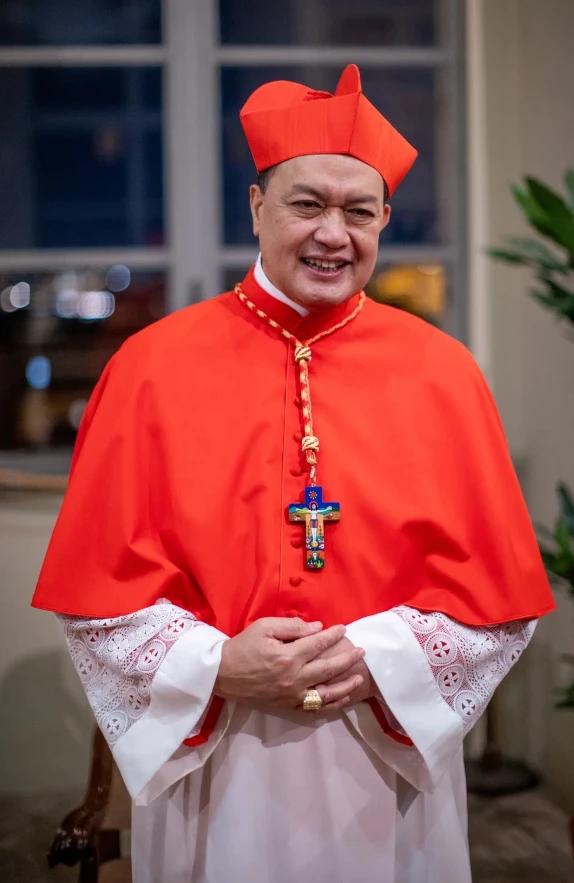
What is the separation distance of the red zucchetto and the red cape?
0.94ft

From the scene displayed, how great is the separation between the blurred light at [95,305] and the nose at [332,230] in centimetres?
220

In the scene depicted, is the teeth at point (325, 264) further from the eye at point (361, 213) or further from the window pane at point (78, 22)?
the window pane at point (78, 22)

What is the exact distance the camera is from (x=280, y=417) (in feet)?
5.95

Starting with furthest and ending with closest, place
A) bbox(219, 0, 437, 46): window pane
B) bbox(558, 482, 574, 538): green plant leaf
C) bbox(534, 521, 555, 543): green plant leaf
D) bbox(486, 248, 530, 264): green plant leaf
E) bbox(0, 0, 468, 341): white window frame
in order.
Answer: bbox(219, 0, 437, 46): window pane, bbox(0, 0, 468, 341): white window frame, bbox(534, 521, 555, 543): green plant leaf, bbox(558, 482, 574, 538): green plant leaf, bbox(486, 248, 530, 264): green plant leaf

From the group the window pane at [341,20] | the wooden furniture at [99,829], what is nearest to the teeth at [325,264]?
the wooden furniture at [99,829]

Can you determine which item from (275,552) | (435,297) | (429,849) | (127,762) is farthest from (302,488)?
(435,297)

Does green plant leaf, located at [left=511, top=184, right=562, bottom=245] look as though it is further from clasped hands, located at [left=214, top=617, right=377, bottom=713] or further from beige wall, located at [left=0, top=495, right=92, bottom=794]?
beige wall, located at [left=0, top=495, right=92, bottom=794]

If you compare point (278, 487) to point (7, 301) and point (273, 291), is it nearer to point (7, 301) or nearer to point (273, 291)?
point (273, 291)

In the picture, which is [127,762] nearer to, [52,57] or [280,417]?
[280,417]

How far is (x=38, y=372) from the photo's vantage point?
3752 mm

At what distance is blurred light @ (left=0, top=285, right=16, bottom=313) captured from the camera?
374 centimetres

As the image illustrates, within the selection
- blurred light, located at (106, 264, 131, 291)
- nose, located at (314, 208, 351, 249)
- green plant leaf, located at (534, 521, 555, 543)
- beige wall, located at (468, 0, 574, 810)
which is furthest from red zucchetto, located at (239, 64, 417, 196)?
blurred light, located at (106, 264, 131, 291)

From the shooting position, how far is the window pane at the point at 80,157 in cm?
377

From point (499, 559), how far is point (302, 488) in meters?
0.39
